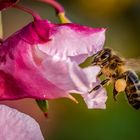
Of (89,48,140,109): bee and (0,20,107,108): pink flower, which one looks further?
(89,48,140,109): bee

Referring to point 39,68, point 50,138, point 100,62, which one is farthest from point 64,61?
point 50,138

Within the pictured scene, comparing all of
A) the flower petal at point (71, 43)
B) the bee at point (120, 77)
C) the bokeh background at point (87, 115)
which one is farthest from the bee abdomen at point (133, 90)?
the bokeh background at point (87, 115)

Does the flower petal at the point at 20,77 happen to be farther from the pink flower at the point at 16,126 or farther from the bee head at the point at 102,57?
the bee head at the point at 102,57

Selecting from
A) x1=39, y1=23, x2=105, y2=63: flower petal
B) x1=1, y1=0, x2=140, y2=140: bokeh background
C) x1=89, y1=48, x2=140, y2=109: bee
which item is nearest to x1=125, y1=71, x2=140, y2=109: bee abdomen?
x1=89, y1=48, x2=140, y2=109: bee

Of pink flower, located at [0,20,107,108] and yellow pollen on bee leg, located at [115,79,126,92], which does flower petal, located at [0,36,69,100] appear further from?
yellow pollen on bee leg, located at [115,79,126,92]

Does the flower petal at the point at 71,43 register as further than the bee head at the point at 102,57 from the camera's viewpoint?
No

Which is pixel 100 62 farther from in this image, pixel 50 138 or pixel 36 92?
pixel 50 138

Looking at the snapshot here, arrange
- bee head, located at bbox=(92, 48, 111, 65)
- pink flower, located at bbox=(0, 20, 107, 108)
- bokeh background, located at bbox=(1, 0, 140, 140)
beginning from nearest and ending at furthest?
1. pink flower, located at bbox=(0, 20, 107, 108)
2. bee head, located at bbox=(92, 48, 111, 65)
3. bokeh background, located at bbox=(1, 0, 140, 140)
